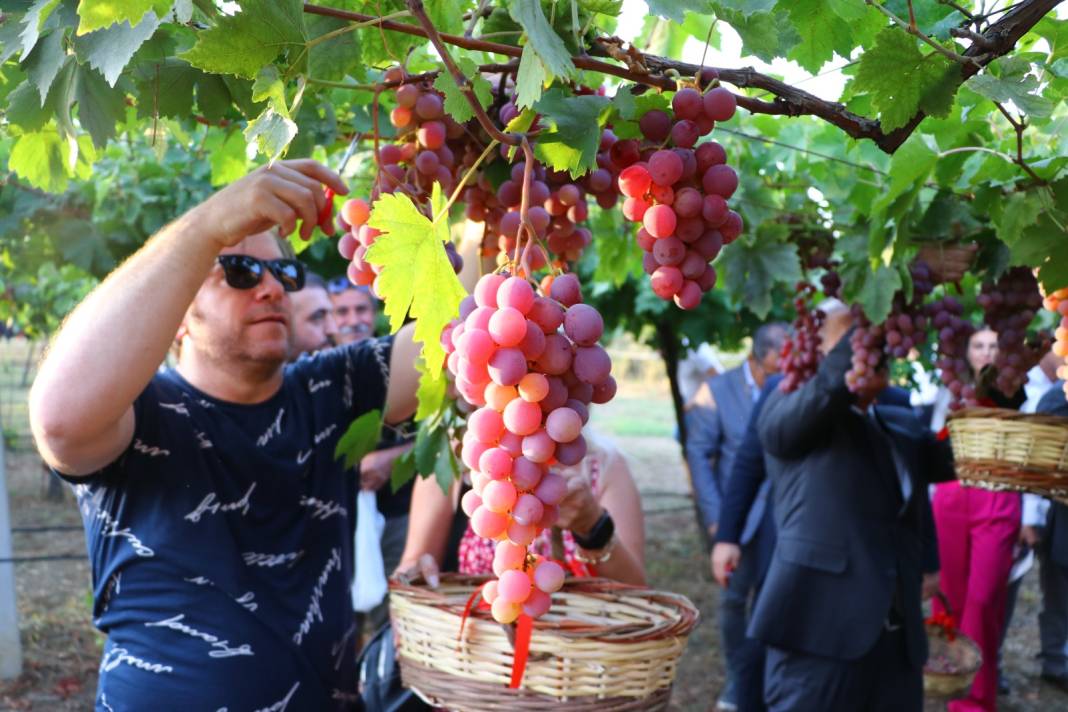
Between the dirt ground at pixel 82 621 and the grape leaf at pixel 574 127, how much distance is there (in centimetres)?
500

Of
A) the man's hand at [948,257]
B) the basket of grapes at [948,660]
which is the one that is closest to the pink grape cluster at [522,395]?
the man's hand at [948,257]

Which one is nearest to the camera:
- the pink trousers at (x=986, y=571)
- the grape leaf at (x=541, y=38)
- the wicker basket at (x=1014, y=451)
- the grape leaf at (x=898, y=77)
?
the grape leaf at (x=541, y=38)

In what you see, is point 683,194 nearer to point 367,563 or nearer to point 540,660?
point 540,660

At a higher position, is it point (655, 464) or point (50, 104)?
→ point (50, 104)

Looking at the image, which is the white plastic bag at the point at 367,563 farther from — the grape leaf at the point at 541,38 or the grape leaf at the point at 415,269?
the grape leaf at the point at 541,38

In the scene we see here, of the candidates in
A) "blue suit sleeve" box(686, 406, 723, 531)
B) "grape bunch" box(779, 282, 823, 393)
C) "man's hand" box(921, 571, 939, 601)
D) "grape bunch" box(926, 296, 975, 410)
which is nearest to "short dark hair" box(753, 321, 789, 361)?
"blue suit sleeve" box(686, 406, 723, 531)

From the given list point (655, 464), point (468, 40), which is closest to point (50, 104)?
point (468, 40)

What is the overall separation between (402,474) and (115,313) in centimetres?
56

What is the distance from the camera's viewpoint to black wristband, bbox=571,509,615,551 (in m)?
2.09

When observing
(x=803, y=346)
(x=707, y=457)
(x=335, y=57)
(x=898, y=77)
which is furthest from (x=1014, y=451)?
(x=707, y=457)

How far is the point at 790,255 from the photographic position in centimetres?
256

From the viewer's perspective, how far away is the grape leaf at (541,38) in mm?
769

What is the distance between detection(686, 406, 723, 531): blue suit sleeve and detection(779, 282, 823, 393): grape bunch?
2238mm

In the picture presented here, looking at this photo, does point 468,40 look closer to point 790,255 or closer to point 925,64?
point 925,64
